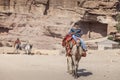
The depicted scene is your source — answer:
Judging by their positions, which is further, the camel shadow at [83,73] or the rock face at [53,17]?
the rock face at [53,17]

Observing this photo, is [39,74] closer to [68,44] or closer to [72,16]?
[68,44]

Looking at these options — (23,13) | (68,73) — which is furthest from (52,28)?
(68,73)

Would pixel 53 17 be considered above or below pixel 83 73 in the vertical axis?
below

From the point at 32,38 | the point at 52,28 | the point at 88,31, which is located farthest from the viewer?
the point at 88,31

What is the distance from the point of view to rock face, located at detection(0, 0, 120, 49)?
50125 millimetres

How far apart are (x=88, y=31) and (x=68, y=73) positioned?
40.8 m

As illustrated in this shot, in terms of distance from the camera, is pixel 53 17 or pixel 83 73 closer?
pixel 83 73

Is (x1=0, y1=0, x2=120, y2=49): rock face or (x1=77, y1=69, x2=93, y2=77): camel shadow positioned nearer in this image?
(x1=77, y1=69, x2=93, y2=77): camel shadow

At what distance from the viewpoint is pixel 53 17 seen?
5359 centimetres

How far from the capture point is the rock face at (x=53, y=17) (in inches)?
1973

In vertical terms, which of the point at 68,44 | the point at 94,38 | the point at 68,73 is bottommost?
the point at 94,38

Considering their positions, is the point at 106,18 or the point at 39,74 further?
the point at 106,18

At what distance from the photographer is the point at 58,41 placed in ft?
156

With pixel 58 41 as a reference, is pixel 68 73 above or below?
above
